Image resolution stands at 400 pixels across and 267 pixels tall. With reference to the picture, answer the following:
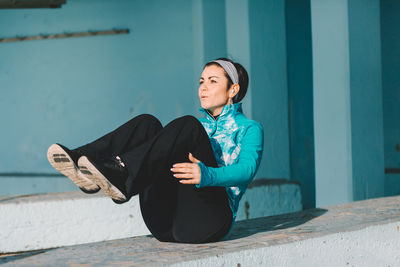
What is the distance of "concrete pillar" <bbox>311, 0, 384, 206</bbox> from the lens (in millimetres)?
3994

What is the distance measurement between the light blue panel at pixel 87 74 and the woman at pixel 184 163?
11.1 feet

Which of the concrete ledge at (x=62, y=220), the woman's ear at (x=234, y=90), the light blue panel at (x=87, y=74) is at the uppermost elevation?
the light blue panel at (x=87, y=74)

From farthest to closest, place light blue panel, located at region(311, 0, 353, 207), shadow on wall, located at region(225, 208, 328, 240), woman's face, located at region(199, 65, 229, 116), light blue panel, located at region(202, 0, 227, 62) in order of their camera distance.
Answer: light blue panel, located at region(202, 0, 227, 62) < light blue panel, located at region(311, 0, 353, 207) < shadow on wall, located at region(225, 208, 328, 240) < woman's face, located at region(199, 65, 229, 116)

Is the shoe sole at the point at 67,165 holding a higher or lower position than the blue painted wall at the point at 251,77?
lower

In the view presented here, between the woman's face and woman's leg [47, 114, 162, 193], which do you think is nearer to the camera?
woman's leg [47, 114, 162, 193]

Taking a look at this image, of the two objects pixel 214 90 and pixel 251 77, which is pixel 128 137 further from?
pixel 251 77

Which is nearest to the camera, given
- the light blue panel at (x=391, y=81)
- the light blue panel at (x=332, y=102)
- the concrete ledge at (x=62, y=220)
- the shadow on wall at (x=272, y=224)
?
the shadow on wall at (x=272, y=224)

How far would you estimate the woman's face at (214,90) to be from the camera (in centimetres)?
232

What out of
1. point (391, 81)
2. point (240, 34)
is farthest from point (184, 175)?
point (391, 81)

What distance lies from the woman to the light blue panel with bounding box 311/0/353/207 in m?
1.84

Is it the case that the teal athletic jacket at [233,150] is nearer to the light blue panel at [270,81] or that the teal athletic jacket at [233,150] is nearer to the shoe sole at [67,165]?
the shoe sole at [67,165]

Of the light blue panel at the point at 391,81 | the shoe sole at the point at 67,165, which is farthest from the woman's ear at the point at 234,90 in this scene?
the light blue panel at the point at 391,81

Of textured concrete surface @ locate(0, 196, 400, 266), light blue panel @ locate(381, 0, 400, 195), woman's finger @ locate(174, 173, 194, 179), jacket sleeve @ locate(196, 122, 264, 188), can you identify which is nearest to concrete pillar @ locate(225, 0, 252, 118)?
light blue panel @ locate(381, 0, 400, 195)

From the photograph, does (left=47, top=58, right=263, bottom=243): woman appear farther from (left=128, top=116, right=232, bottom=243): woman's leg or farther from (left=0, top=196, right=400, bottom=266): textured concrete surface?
(left=0, top=196, right=400, bottom=266): textured concrete surface
